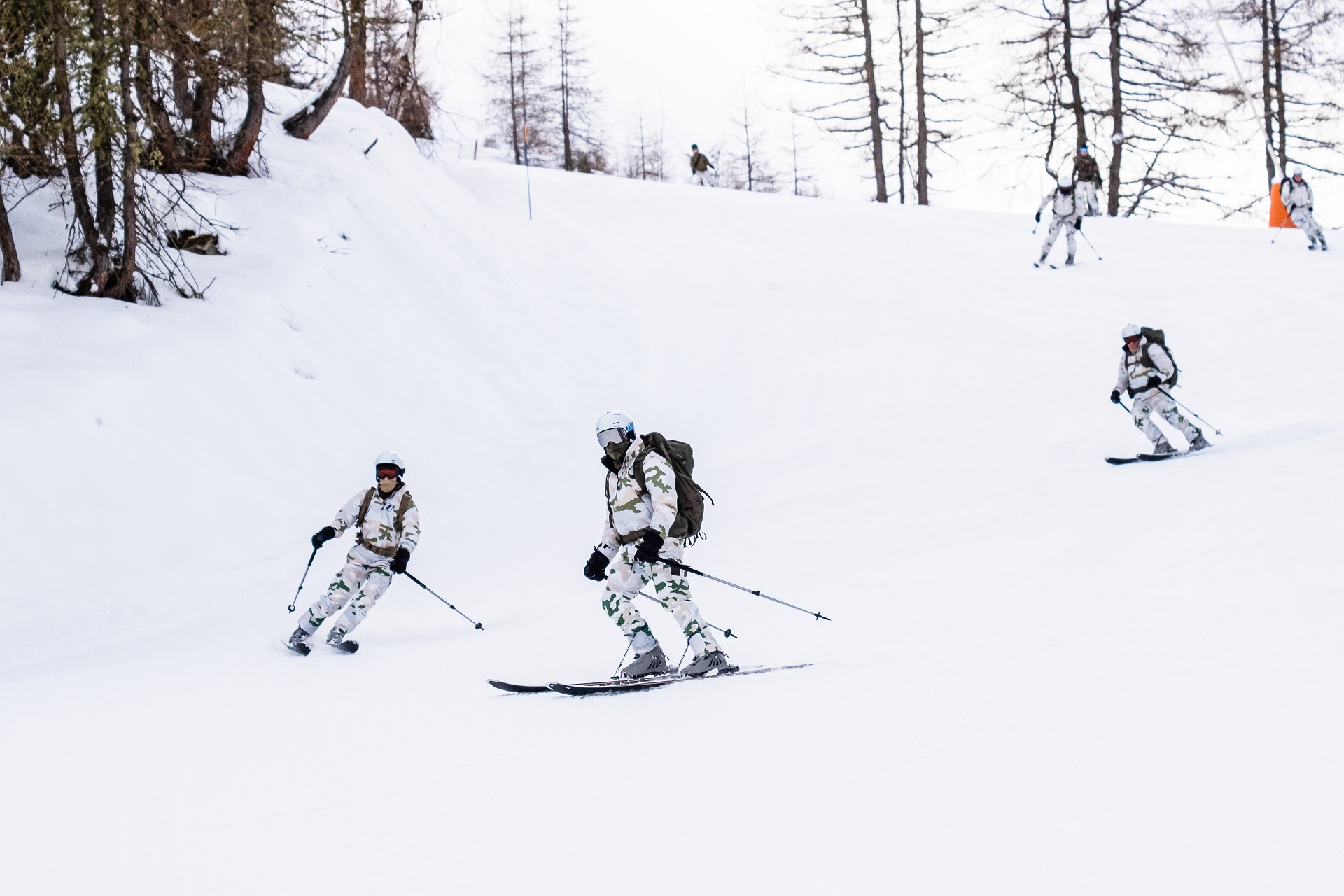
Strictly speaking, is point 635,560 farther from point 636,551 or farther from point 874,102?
point 874,102

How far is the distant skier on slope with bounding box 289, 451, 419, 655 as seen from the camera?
321 inches

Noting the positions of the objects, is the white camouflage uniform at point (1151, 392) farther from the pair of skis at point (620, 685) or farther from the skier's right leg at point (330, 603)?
the skier's right leg at point (330, 603)

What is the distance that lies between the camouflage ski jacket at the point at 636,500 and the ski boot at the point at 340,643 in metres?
2.57

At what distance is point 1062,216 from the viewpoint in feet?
65.3

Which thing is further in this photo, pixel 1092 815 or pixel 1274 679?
pixel 1274 679

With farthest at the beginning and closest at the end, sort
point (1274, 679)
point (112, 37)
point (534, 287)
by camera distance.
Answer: point (534, 287)
point (112, 37)
point (1274, 679)

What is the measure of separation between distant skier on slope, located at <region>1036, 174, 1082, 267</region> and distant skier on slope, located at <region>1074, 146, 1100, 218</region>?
6321mm

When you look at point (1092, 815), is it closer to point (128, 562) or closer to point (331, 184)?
point (128, 562)

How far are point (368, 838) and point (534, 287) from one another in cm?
1512

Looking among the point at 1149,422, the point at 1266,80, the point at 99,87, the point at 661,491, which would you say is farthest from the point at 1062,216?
the point at 99,87

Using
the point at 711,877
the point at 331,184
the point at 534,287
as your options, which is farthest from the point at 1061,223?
the point at 711,877

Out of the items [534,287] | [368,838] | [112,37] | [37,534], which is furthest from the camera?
[534,287]

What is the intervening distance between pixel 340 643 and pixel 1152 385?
9222 mm

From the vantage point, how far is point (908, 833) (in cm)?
422
